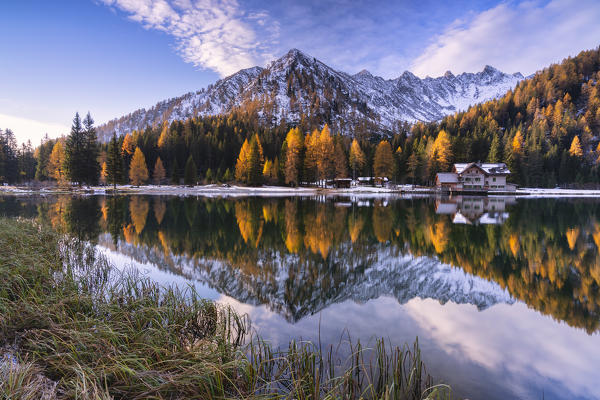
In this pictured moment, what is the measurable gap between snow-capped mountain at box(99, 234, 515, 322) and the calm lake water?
5cm

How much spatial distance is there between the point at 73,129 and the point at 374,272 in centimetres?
7567

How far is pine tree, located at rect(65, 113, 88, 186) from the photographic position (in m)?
60.9

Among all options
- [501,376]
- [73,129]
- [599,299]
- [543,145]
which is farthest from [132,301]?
[543,145]

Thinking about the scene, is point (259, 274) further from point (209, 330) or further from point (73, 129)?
point (73, 129)

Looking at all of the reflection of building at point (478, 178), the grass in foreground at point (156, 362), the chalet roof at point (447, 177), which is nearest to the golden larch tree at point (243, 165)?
the chalet roof at point (447, 177)

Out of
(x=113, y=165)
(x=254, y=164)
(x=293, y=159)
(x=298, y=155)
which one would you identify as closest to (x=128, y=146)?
Answer: (x=113, y=165)

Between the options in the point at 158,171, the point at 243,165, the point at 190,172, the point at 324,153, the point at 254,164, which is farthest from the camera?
the point at 158,171

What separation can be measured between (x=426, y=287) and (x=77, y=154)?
2894 inches

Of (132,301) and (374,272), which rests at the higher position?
(132,301)

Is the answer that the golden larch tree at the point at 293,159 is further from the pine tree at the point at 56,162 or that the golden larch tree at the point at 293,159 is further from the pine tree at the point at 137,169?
the pine tree at the point at 56,162

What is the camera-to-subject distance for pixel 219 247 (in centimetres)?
1435

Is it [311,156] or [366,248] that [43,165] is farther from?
[366,248]

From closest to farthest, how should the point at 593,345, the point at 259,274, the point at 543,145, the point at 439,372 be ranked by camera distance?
1. the point at 439,372
2. the point at 593,345
3. the point at 259,274
4. the point at 543,145

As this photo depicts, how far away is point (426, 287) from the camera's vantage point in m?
9.64
